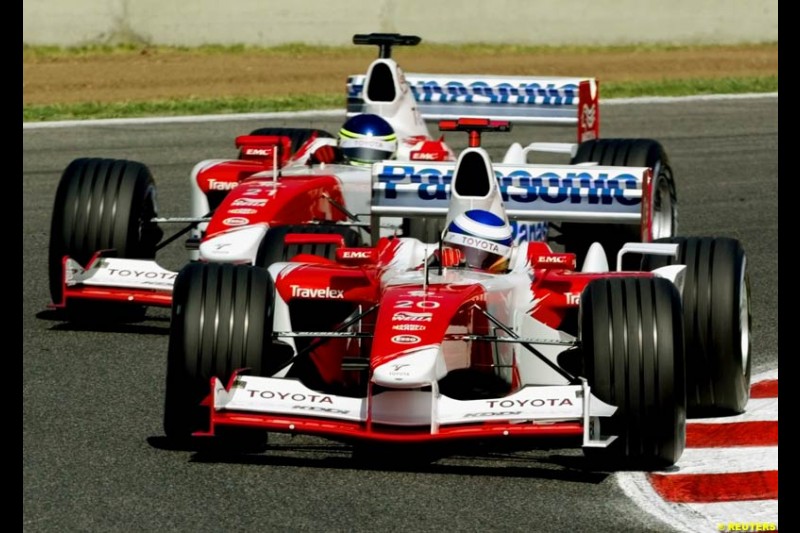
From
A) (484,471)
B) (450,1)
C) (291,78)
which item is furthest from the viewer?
(450,1)

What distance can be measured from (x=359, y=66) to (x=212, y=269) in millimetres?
17878

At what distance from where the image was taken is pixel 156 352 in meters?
10.3

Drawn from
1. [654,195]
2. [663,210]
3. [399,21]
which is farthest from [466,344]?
[399,21]

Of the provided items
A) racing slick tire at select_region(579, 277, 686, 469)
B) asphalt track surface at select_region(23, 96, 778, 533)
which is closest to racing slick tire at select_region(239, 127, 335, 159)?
asphalt track surface at select_region(23, 96, 778, 533)

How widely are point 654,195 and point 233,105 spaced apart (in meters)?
10.4

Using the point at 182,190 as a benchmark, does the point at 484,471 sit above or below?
below

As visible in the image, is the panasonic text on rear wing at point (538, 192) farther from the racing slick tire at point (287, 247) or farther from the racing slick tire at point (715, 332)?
the racing slick tire at point (715, 332)

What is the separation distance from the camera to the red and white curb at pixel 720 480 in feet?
23.0

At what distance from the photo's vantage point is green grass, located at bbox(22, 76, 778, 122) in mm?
20938

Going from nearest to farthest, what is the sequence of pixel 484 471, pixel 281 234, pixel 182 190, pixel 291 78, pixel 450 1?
pixel 484 471, pixel 281 234, pixel 182 190, pixel 291 78, pixel 450 1

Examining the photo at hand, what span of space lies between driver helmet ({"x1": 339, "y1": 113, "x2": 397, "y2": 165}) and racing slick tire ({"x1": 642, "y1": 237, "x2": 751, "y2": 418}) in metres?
3.80

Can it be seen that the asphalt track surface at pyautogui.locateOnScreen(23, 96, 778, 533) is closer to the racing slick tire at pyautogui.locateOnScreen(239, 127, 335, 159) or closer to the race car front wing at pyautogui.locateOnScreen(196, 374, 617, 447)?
the race car front wing at pyautogui.locateOnScreen(196, 374, 617, 447)

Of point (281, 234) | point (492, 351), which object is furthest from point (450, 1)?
point (492, 351)

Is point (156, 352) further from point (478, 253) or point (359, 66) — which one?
point (359, 66)
